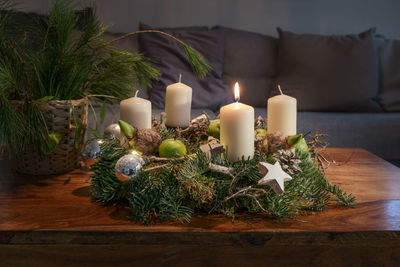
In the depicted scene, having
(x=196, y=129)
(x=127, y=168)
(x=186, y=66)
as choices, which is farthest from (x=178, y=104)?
(x=186, y=66)

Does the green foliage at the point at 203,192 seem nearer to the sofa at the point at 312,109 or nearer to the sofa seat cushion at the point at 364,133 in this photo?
the sofa at the point at 312,109

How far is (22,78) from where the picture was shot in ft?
2.82

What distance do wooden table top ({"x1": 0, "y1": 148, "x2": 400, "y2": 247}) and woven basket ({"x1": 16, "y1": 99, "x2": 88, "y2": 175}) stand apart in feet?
0.12

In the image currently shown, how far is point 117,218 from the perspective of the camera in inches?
25.5

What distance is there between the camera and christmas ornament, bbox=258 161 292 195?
613 mm

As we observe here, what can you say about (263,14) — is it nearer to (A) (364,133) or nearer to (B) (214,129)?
(A) (364,133)

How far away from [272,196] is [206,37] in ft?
6.23

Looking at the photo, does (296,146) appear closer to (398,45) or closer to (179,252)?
(179,252)

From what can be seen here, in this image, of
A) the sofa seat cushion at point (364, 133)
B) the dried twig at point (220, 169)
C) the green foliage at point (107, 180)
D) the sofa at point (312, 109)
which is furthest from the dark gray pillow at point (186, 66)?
the dried twig at point (220, 169)

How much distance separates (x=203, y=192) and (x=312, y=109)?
5.96ft

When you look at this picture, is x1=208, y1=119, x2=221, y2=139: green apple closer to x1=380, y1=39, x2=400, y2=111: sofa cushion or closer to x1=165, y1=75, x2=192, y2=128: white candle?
x1=165, y1=75, x2=192, y2=128: white candle

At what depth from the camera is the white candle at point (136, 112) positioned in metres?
0.82

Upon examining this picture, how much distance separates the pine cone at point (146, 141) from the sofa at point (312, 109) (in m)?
1.18

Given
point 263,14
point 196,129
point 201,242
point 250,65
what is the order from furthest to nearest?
point 263,14 → point 250,65 → point 196,129 → point 201,242
